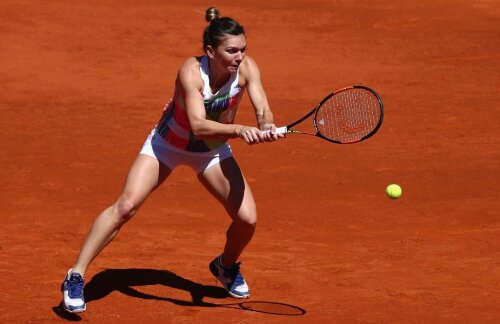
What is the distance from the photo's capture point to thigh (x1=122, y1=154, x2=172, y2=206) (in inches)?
289

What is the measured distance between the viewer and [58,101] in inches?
571

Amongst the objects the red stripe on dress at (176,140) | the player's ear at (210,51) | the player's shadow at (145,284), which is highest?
the player's ear at (210,51)

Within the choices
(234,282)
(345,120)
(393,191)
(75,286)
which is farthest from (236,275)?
(393,191)

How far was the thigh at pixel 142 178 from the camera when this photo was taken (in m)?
7.33

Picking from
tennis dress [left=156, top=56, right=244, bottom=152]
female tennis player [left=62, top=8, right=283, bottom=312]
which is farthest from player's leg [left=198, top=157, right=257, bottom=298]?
tennis dress [left=156, top=56, right=244, bottom=152]

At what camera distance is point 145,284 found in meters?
8.28

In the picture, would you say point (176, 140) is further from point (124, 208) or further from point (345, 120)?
point (345, 120)

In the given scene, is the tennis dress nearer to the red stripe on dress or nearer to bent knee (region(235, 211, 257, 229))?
the red stripe on dress

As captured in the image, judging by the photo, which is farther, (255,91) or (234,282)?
(234,282)

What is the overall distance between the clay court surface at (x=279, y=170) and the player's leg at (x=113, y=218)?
0.19 metres

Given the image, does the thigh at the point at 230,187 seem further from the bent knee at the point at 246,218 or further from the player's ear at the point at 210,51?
the player's ear at the point at 210,51

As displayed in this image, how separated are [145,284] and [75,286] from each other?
0.98 m

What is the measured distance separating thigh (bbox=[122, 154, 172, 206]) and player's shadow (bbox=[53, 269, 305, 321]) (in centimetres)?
96

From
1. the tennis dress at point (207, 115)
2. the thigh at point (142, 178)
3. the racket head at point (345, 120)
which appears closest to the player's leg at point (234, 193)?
the tennis dress at point (207, 115)
